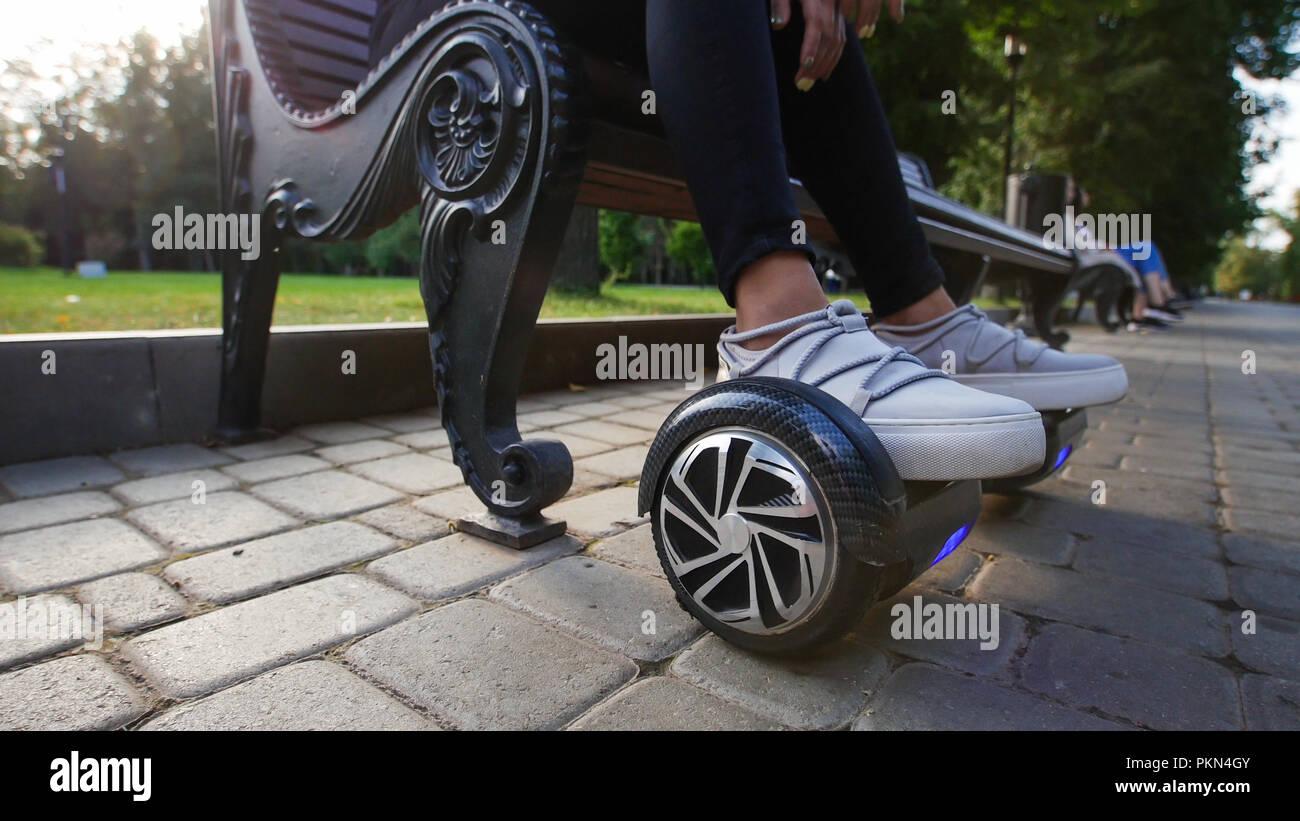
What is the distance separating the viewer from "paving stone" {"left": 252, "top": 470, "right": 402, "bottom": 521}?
192cm

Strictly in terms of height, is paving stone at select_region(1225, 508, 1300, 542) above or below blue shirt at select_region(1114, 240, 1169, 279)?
below

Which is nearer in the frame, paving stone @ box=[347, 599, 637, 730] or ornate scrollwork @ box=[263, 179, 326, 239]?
paving stone @ box=[347, 599, 637, 730]

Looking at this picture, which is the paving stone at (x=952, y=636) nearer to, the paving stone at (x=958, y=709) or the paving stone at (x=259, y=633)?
the paving stone at (x=958, y=709)

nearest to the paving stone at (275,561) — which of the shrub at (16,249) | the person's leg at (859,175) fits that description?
the person's leg at (859,175)

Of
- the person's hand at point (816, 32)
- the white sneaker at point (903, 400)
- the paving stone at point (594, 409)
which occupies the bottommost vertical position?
the paving stone at point (594, 409)

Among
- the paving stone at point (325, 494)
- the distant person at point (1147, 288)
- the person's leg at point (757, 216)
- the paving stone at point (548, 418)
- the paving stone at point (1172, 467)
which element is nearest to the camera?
the person's leg at point (757, 216)

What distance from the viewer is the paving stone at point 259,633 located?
113 cm

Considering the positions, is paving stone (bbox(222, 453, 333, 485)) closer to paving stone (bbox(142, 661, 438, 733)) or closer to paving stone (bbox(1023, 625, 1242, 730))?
paving stone (bbox(142, 661, 438, 733))

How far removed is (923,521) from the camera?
114cm

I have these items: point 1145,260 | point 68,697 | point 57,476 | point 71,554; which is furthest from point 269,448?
point 1145,260

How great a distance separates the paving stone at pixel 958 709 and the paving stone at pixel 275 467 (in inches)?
71.1

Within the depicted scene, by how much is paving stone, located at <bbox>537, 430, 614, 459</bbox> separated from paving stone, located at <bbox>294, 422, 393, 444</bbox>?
2.00 feet

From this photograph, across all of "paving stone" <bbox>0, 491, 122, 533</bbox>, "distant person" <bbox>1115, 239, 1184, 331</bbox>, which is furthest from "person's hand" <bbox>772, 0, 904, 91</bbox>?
"distant person" <bbox>1115, 239, 1184, 331</bbox>

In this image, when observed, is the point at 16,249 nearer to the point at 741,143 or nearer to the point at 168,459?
the point at 168,459
